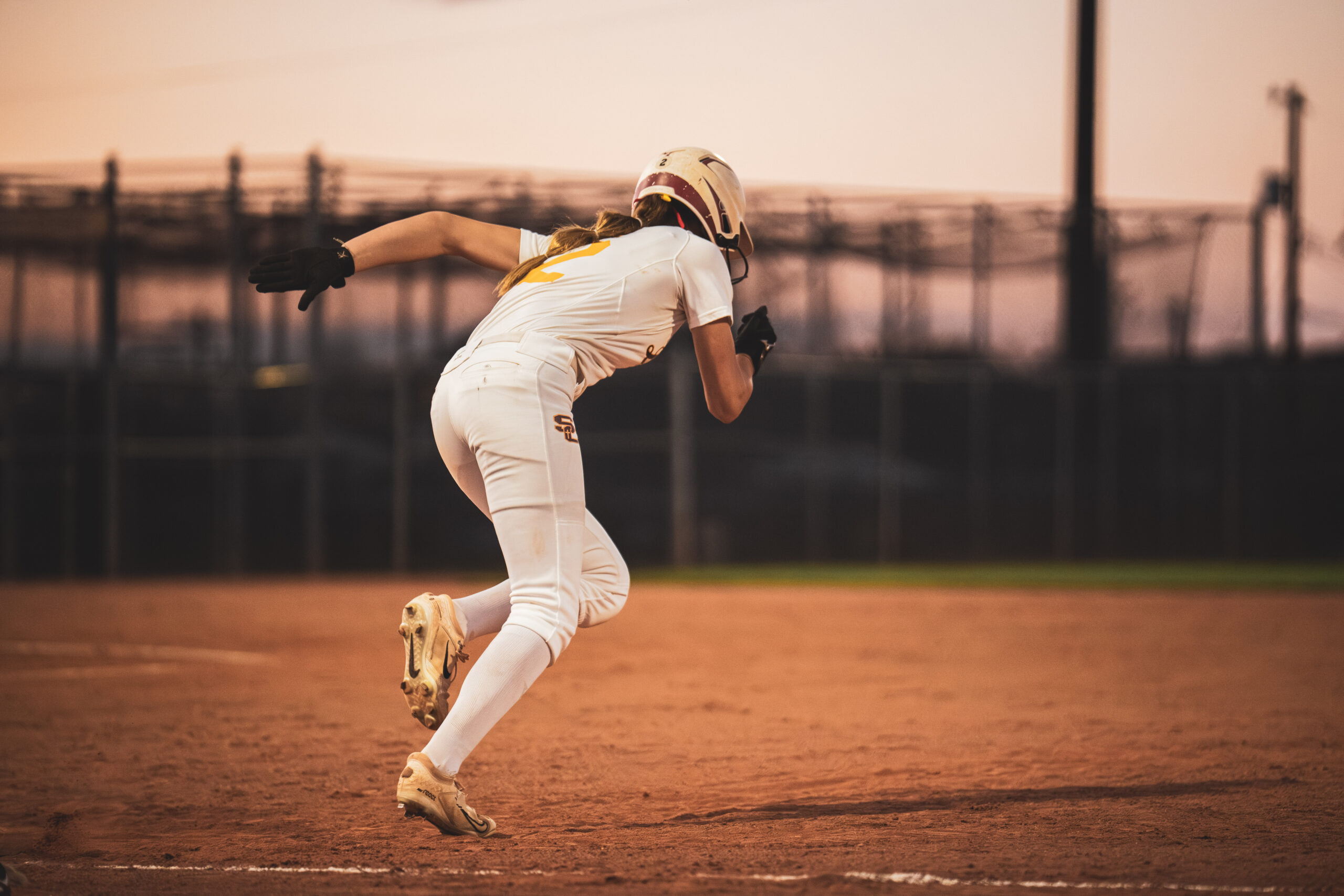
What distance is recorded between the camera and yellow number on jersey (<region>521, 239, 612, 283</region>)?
376 cm

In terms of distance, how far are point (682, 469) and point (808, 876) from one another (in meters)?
12.1

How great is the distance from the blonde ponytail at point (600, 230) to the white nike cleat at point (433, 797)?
141cm

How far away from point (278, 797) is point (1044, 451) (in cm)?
1493

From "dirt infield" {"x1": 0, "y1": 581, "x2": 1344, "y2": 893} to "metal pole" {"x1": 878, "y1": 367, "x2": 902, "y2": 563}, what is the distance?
263 inches

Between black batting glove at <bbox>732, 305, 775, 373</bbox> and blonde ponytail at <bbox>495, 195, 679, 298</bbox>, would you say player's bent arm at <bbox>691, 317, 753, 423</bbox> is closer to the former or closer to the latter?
black batting glove at <bbox>732, 305, 775, 373</bbox>

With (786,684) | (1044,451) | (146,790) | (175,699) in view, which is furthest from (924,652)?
(1044,451)

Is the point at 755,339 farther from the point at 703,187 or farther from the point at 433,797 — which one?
the point at 433,797

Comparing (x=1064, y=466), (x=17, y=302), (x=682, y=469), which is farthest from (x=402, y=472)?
(x=1064, y=466)

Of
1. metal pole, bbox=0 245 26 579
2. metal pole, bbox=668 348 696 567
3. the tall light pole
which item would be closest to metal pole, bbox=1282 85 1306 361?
the tall light pole

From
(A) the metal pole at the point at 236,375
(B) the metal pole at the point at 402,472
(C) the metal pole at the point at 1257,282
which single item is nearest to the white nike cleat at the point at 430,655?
(B) the metal pole at the point at 402,472

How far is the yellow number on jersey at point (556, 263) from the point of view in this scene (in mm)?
3764

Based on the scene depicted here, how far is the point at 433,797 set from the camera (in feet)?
11.3

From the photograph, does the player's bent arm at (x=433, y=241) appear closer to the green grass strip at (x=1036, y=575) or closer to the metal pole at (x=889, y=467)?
the green grass strip at (x=1036, y=575)

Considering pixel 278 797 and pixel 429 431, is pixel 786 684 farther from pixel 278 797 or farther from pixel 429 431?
pixel 429 431
